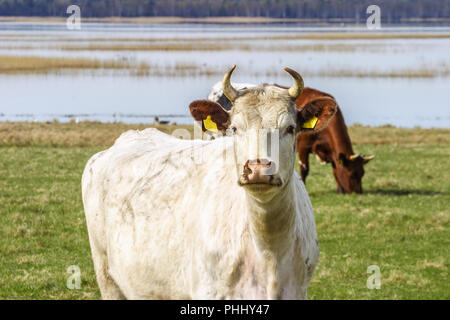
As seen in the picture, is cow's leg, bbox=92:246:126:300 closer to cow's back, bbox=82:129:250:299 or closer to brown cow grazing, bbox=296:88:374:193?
cow's back, bbox=82:129:250:299

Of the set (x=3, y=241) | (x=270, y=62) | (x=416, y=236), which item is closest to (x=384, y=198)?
(x=416, y=236)

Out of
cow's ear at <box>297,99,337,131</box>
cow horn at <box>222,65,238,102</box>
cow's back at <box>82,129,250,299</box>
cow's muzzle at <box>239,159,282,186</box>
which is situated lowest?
cow's back at <box>82,129,250,299</box>

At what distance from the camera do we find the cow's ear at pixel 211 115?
225 inches

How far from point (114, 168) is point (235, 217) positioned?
2.05 meters

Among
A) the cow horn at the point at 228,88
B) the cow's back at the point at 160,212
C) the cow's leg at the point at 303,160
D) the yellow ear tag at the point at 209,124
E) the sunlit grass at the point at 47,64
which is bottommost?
the sunlit grass at the point at 47,64

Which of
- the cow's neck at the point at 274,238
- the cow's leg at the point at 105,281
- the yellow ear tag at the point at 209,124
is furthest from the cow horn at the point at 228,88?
the cow's leg at the point at 105,281

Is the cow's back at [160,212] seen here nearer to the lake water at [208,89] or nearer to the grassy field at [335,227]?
the grassy field at [335,227]

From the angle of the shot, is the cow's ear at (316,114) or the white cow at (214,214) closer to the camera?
the white cow at (214,214)

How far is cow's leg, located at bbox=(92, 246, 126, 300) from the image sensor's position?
7.18 meters

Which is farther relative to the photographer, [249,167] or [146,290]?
[146,290]

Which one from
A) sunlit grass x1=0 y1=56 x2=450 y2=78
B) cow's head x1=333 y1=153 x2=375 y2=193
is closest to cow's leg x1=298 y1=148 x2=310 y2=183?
cow's head x1=333 y1=153 x2=375 y2=193

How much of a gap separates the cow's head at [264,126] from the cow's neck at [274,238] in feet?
0.96
